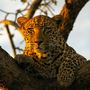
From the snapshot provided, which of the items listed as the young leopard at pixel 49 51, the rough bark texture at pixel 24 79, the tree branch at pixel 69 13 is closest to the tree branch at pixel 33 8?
the tree branch at pixel 69 13

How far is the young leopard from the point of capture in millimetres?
5980

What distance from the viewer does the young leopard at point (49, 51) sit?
5980 millimetres

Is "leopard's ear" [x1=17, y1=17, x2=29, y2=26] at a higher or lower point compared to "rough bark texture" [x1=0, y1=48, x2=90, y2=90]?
higher

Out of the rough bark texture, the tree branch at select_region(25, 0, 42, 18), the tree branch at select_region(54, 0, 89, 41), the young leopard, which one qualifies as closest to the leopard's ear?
the young leopard

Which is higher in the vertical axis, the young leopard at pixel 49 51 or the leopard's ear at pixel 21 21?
the leopard's ear at pixel 21 21

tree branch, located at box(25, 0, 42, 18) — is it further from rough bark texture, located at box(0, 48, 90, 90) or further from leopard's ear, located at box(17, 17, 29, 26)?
rough bark texture, located at box(0, 48, 90, 90)

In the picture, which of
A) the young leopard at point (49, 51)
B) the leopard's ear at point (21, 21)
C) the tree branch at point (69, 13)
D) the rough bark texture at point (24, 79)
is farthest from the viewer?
the tree branch at point (69, 13)

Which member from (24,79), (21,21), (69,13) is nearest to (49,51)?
(21,21)

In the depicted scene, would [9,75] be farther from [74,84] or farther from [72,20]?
[72,20]

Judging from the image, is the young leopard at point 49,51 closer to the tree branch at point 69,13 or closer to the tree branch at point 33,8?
the tree branch at point 69,13

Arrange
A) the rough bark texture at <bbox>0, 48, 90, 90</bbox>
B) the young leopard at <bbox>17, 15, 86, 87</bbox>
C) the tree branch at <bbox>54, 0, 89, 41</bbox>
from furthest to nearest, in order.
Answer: the tree branch at <bbox>54, 0, 89, 41</bbox>
the young leopard at <bbox>17, 15, 86, 87</bbox>
the rough bark texture at <bbox>0, 48, 90, 90</bbox>

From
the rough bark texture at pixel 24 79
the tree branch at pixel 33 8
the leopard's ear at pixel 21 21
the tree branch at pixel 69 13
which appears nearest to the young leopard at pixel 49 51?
the leopard's ear at pixel 21 21

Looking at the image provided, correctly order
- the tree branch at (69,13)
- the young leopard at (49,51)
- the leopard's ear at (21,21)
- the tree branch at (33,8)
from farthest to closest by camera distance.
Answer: the tree branch at (33,8) < the tree branch at (69,13) < the leopard's ear at (21,21) < the young leopard at (49,51)

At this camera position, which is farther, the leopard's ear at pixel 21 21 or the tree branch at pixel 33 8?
the tree branch at pixel 33 8
